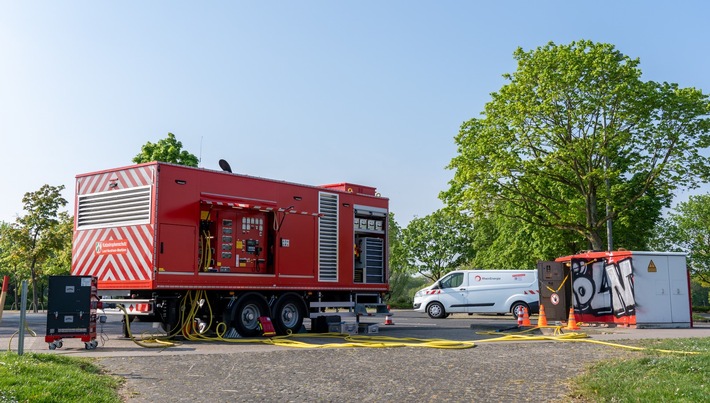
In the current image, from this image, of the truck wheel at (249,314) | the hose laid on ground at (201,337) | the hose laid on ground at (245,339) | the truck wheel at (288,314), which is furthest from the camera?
the truck wheel at (288,314)

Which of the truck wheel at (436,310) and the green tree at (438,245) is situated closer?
the truck wheel at (436,310)

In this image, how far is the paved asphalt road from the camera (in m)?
8.04

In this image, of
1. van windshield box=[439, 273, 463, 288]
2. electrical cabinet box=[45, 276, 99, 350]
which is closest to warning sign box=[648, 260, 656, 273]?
van windshield box=[439, 273, 463, 288]

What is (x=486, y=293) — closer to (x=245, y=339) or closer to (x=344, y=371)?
(x=245, y=339)

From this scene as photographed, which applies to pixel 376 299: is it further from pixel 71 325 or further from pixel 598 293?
pixel 71 325

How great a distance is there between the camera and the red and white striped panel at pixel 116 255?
13992 millimetres

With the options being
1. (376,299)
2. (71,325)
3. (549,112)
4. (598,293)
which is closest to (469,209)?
(549,112)

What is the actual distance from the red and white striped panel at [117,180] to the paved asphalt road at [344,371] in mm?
3308

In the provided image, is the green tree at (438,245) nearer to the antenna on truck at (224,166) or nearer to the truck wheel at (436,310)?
the truck wheel at (436,310)

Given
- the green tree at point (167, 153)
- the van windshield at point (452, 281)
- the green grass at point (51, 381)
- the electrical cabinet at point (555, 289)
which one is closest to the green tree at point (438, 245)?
the green tree at point (167, 153)

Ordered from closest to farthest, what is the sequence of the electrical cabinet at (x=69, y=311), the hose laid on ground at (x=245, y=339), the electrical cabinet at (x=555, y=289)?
the electrical cabinet at (x=69, y=311), the hose laid on ground at (x=245, y=339), the electrical cabinet at (x=555, y=289)

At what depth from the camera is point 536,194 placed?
1257 inches

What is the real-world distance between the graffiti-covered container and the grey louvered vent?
7991 millimetres

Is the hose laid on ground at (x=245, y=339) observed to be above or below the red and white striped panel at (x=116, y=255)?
below
